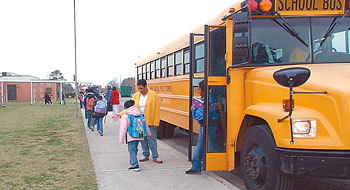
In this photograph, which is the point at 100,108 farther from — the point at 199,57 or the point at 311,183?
the point at 311,183

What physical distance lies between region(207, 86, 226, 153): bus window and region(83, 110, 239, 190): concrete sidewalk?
1.90 feet

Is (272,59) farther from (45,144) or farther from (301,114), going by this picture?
(45,144)

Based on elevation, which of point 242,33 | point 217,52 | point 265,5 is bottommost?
point 217,52

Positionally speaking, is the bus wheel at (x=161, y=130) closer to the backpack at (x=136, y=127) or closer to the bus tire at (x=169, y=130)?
the bus tire at (x=169, y=130)

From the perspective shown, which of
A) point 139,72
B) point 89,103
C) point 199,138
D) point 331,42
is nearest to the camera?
point 331,42

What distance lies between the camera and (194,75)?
7.08m

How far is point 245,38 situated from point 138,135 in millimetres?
2703

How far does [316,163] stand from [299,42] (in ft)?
5.31

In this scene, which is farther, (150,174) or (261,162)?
(150,174)

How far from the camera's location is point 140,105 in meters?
7.14

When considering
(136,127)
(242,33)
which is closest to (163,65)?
(136,127)

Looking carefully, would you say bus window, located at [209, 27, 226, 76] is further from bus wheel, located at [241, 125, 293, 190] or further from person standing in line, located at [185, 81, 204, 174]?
bus wheel, located at [241, 125, 293, 190]

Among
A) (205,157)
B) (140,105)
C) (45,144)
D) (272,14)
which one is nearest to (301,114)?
(272,14)

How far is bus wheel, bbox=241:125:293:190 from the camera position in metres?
4.10
